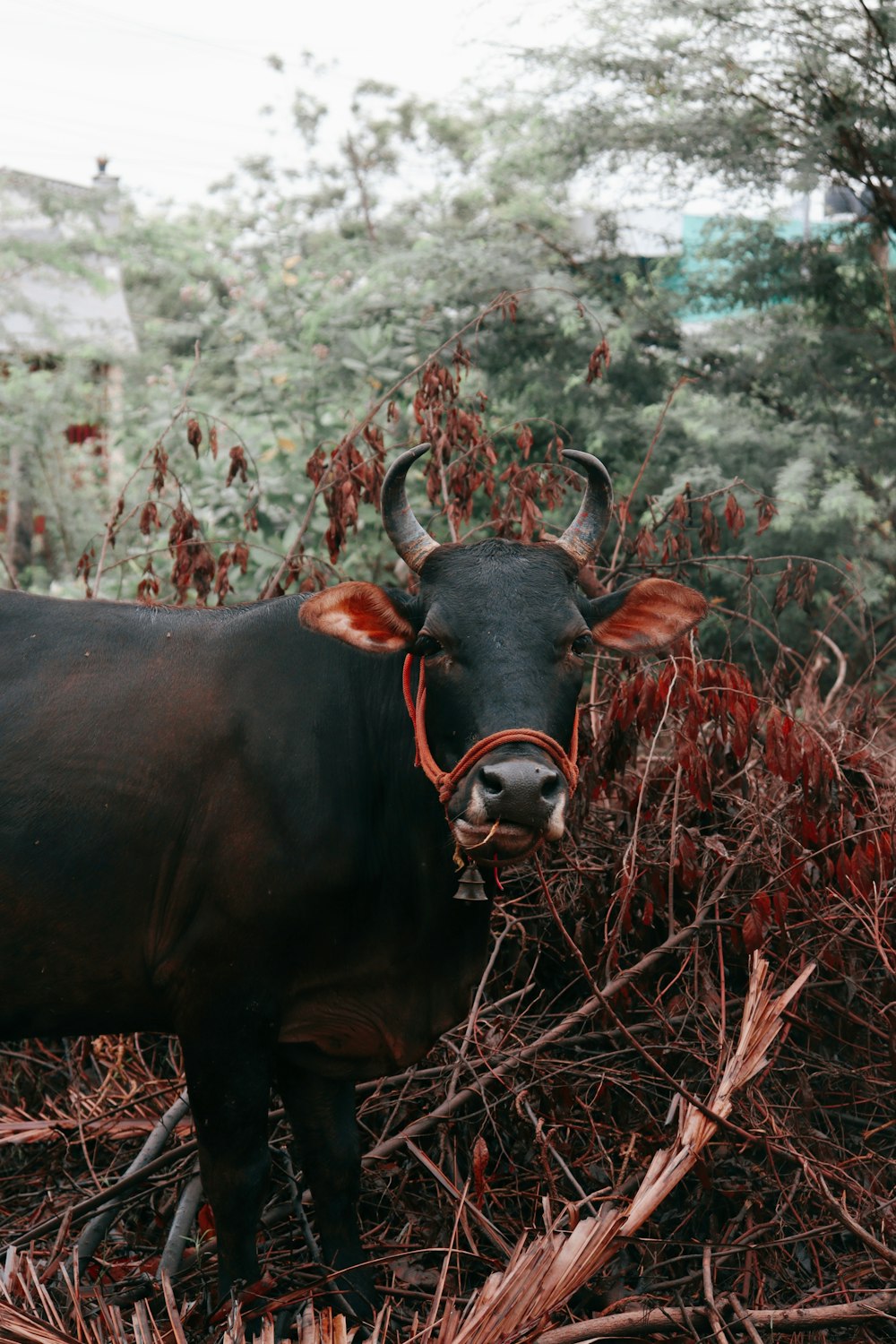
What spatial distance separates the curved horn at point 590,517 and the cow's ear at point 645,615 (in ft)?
0.56

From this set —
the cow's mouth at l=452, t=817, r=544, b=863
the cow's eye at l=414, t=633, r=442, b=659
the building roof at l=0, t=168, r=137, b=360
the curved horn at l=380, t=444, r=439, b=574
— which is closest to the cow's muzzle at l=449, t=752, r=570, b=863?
the cow's mouth at l=452, t=817, r=544, b=863

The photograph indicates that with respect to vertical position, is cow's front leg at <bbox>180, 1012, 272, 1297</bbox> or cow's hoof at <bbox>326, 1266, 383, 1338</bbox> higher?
cow's front leg at <bbox>180, 1012, 272, 1297</bbox>

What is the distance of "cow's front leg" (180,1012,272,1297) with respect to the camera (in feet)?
12.4

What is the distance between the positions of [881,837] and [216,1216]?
2598 millimetres

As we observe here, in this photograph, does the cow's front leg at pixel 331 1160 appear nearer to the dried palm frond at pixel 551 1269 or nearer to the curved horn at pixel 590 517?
the dried palm frond at pixel 551 1269

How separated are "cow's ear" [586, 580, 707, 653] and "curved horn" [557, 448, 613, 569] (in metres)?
0.17

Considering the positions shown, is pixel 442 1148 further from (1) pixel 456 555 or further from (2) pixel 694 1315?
(1) pixel 456 555

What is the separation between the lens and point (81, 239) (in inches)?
680

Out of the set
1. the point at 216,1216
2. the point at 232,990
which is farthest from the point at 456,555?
the point at 216,1216

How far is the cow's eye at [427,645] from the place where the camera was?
3711 millimetres

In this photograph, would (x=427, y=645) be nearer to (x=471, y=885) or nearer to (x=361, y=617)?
(x=361, y=617)

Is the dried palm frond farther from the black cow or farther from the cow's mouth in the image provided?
the cow's mouth

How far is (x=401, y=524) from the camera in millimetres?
3918

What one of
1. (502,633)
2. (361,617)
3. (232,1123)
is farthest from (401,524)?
(232,1123)
